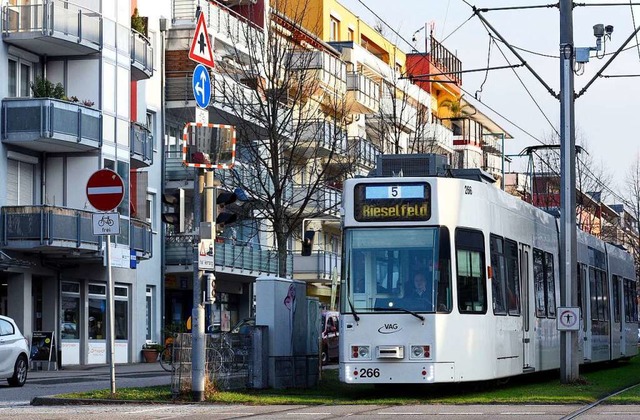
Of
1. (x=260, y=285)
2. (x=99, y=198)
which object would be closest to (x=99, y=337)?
(x=260, y=285)

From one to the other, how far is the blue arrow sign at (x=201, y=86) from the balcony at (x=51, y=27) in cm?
2034

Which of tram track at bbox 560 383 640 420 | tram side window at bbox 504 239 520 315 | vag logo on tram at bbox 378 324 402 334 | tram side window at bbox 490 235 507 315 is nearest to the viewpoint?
tram track at bbox 560 383 640 420

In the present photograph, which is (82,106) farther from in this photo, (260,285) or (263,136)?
(260,285)

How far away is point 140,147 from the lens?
155ft

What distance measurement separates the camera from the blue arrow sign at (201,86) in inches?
837

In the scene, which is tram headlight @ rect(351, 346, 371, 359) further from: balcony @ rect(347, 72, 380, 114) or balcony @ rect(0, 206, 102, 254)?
balcony @ rect(347, 72, 380, 114)

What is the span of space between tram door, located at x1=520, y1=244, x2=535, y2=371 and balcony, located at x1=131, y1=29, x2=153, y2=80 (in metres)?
23.0

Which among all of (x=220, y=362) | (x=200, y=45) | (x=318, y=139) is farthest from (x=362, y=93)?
(x=200, y=45)

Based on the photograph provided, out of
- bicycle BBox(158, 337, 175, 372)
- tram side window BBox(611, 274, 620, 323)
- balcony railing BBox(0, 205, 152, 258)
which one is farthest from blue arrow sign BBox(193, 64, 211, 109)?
balcony railing BBox(0, 205, 152, 258)

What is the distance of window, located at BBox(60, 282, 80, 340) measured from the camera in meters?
44.7

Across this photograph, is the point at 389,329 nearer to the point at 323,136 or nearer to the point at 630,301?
the point at 323,136

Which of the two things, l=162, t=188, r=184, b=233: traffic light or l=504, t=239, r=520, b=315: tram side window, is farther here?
l=504, t=239, r=520, b=315: tram side window

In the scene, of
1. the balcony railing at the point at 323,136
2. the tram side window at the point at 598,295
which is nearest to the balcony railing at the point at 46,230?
the balcony railing at the point at 323,136

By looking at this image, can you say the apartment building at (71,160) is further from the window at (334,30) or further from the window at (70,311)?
the window at (334,30)
